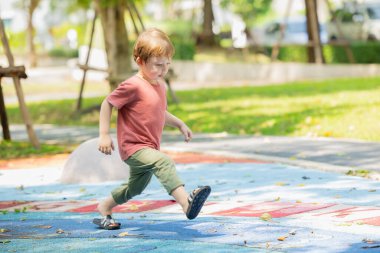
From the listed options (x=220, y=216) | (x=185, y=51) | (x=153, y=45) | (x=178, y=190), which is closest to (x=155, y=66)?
(x=153, y=45)

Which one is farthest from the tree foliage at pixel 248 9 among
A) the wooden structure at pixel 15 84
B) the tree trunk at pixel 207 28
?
the wooden structure at pixel 15 84

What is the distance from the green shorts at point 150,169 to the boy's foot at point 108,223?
293mm

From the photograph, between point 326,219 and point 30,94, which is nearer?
point 326,219

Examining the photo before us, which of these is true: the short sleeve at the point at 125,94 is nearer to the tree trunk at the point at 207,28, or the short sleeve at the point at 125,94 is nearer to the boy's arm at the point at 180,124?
the boy's arm at the point at 180,124

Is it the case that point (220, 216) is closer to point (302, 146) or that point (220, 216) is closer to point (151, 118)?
point (151, 118)

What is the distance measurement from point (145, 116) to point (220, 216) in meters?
1.23

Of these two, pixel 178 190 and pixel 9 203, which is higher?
pixel 178 190

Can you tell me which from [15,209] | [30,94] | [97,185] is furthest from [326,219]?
[30,94]

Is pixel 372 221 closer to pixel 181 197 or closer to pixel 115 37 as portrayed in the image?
pixel 181 197

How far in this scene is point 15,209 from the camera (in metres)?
9.24

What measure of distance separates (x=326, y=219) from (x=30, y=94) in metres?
22.9

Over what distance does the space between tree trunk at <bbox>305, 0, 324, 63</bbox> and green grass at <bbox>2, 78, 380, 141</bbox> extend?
5.59 m

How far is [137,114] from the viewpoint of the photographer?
7508 mm

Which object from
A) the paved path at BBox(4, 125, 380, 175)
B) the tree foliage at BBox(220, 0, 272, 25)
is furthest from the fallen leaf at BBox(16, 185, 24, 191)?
the tree foliage at BBox(220, 0, 272, 25)
